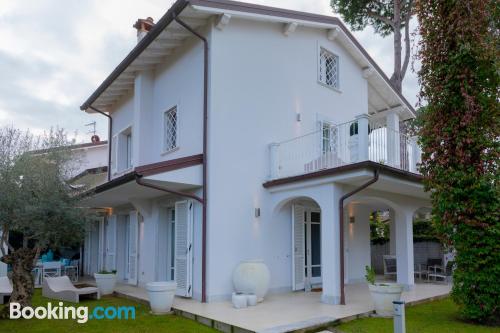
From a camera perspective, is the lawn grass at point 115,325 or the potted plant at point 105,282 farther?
the potted plant at point 105,282

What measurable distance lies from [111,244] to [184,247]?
228 inches

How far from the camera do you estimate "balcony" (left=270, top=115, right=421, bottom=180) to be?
410 inches

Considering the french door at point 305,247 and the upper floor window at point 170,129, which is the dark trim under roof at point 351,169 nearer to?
the french door at point 305,247

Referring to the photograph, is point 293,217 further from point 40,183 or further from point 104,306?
point 40,183

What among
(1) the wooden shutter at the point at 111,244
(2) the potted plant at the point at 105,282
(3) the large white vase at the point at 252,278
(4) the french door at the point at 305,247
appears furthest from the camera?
(1) the wooden shutter at the point at 111,244

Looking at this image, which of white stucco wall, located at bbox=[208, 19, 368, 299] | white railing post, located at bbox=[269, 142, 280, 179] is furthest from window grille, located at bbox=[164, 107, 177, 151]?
white railing post, located at bbox=[269, 142, 280, 179]

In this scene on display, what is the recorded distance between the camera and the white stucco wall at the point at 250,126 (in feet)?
33.8

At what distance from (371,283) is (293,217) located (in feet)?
10.6

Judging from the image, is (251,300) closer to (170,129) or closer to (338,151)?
(338,151)

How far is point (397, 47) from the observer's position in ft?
66.0

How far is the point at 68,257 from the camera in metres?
18.7

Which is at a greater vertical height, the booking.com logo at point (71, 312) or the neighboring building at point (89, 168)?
the neighboring building at point (89, 168)

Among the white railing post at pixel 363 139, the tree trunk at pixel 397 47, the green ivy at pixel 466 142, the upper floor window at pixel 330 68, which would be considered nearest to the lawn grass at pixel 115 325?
the white railing post at pixel 363 139

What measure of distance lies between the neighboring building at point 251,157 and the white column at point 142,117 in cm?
3
